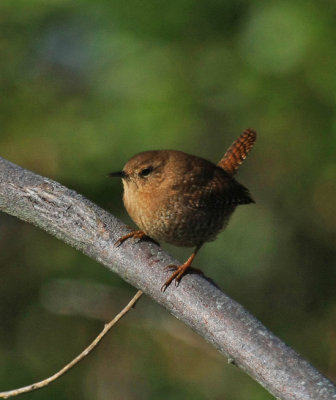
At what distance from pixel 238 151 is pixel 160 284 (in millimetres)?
1879

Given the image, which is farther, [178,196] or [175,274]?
[178,196]

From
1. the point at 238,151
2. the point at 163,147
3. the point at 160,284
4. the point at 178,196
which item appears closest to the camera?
the point at 160,284

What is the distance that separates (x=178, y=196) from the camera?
Result: 11.3 feet

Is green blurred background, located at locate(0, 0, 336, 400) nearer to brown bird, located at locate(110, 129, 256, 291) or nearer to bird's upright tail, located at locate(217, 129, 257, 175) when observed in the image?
bird's upright tail, located at locate(217, 129, 257, 175)

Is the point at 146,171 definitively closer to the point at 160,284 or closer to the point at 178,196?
the point at 178,196

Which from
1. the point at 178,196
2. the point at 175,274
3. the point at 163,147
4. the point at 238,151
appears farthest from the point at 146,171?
the point at 175,274

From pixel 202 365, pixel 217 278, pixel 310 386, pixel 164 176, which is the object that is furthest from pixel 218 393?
pixel 310 386

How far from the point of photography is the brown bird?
3.35 meters

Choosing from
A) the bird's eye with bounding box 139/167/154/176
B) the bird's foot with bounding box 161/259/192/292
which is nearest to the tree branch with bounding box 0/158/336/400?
the bird's foot with bounding box 161/259/192/292

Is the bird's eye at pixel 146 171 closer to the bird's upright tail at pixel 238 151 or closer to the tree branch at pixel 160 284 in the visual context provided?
the bird's upright tail at pixel 238 151

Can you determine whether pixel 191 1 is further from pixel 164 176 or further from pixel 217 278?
pixel 217 278

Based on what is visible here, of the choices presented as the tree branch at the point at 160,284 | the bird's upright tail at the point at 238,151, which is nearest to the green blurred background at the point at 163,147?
the bird's upright tail at the point at 238,151

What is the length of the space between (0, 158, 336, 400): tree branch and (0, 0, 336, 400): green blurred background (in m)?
1.38

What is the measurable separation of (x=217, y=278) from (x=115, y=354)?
955 mm
